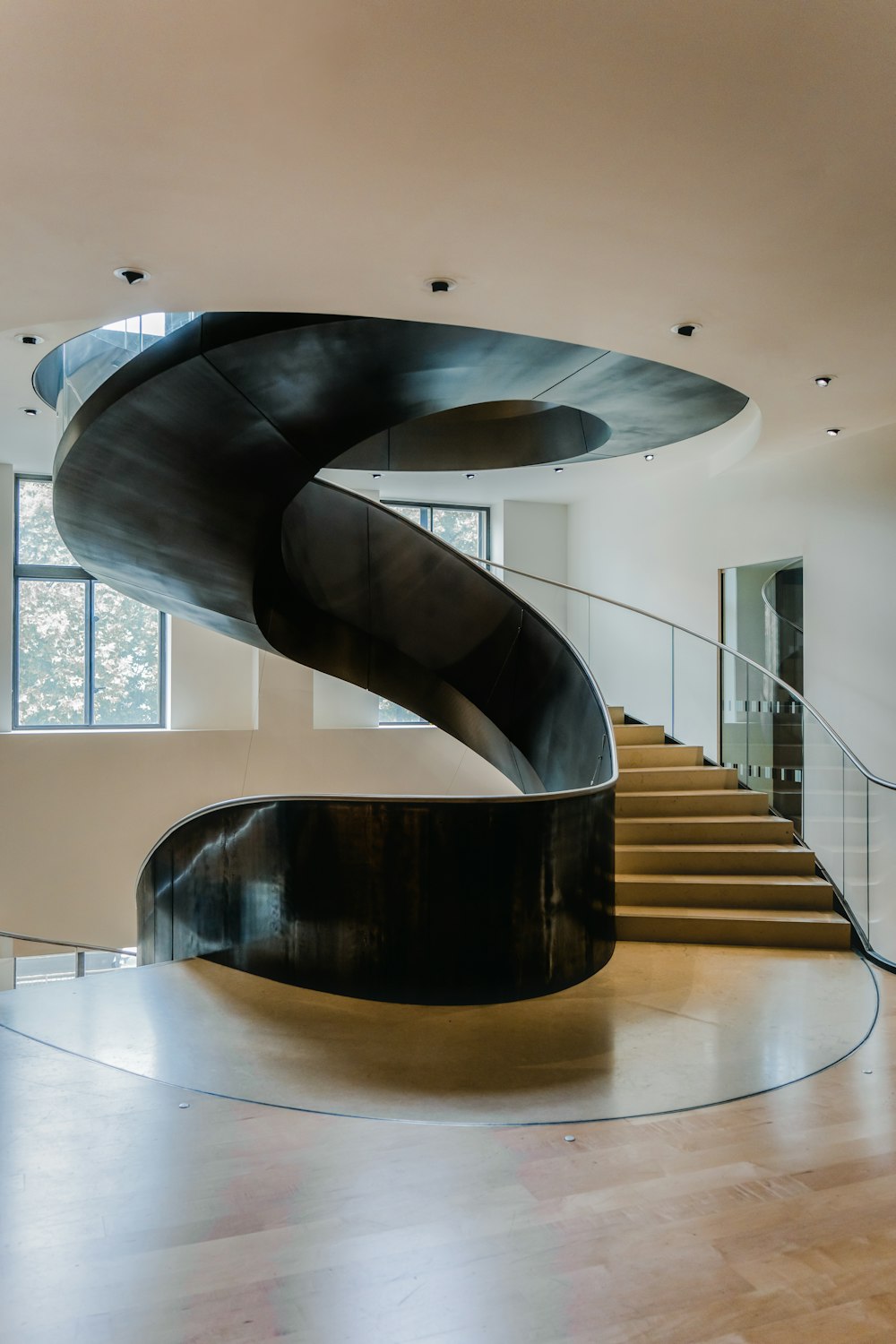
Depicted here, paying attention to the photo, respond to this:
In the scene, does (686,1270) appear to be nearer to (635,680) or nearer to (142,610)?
(635,680)

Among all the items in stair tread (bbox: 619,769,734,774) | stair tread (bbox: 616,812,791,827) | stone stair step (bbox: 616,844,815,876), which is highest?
stair tread (bbox: 619,769,734,774)

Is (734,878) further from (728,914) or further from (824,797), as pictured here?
(824,797)

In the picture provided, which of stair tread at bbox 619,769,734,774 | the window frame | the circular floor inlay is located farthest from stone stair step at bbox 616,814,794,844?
the window frame

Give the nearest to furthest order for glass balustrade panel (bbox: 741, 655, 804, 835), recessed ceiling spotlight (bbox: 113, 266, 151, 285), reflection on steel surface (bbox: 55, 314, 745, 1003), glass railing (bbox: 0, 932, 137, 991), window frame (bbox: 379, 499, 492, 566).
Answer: recessed ceiling spotlight (bbox: 113, 266, 151, 285) → reflection on steel surface (bbox: 55, 314, 745, 1003) → glass railing (bbox: 0, 932, 137, 991) → glass balustrade panel (bbox: 741, 655, 804, 835) → window frame (bbox: 379, 499, 492, 566)

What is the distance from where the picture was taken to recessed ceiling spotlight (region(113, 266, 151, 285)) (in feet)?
14.1

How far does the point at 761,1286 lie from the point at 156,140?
3837 mm

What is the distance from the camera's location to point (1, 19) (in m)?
2.71

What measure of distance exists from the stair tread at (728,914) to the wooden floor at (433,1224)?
2.48 meters

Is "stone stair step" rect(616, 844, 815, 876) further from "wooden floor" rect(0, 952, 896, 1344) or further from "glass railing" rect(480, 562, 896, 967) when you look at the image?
"wooden floor" rect(0, 952, 896, 1344)

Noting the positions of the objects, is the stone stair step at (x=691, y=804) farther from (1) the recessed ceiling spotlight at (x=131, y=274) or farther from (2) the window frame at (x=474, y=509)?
(2) the window frame at (x=474, y=509)

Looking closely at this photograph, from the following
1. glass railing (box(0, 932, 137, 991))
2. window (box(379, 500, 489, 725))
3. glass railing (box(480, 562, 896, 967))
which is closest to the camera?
glass railing (box(0, 932, 137, 991))

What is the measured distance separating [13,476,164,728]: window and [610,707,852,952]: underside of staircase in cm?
640

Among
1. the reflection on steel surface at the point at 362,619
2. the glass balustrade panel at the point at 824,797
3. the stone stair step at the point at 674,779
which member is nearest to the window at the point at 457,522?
the reflection on steel surface at the point at 362,619

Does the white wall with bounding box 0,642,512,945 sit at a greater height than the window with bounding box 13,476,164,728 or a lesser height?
lesser
